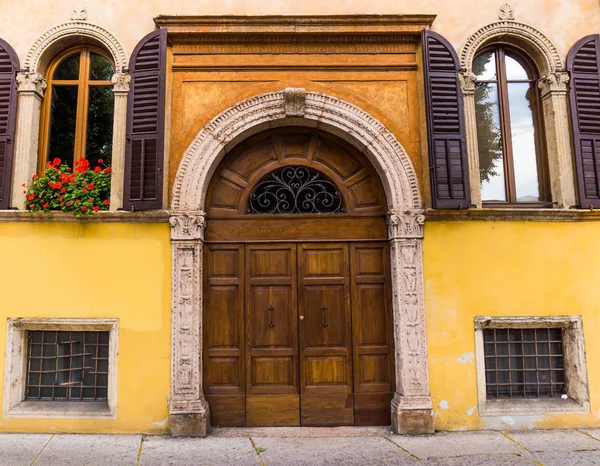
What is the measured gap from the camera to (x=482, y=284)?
557 centimetres

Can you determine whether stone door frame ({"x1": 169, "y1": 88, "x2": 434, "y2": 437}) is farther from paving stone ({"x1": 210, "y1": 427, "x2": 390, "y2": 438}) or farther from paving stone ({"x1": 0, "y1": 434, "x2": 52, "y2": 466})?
paving stone ({"x1": 0, "y1": 434, "x2": 52, "y2": 466})

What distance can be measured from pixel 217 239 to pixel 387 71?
3.08 metres

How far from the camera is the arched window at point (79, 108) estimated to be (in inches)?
234

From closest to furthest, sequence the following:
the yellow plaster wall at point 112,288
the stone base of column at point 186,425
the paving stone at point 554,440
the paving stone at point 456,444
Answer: the paving stone at point 456,444 → the paving stone at point 554,440 → the stone base of column at point 186,425 → the yellow plaster wall at point 112,288

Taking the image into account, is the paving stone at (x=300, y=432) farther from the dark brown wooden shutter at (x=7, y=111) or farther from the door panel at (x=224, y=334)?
the dark brown wooden shutter at (x=7, y=111)

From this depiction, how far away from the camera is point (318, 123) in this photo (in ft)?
19.1

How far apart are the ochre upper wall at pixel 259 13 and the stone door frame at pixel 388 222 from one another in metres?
1.25

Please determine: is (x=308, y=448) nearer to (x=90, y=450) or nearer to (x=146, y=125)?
(x=90, y=450)

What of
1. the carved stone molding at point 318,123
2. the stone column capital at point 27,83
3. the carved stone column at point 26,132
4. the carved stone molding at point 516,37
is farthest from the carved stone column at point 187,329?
the carved stone molding at point 516,37

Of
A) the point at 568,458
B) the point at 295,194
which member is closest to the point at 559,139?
the point at 295,194

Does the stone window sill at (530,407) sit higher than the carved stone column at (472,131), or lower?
lower

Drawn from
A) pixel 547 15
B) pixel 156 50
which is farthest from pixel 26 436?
pixel 547 15

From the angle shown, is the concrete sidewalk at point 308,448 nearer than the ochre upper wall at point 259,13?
Yes

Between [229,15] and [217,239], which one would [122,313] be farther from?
[229,15]
